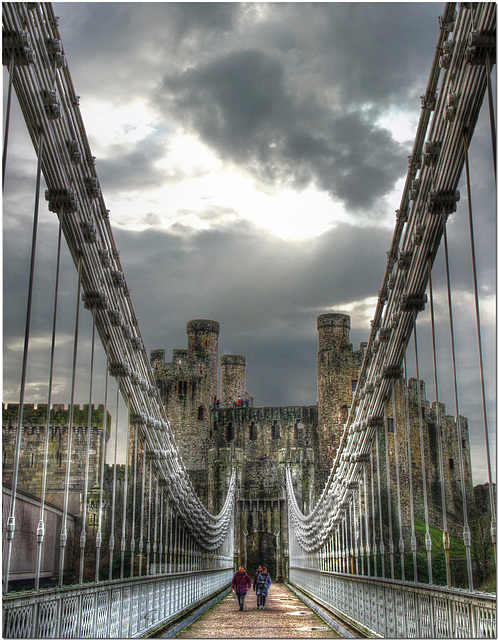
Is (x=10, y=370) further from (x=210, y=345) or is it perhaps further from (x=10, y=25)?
(x=210, y=345)

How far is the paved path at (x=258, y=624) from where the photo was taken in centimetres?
956

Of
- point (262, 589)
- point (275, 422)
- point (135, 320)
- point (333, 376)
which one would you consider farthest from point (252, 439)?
point (135, 320)

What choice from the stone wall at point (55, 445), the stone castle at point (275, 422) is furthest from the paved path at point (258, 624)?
the stone castle at point (275, 422)

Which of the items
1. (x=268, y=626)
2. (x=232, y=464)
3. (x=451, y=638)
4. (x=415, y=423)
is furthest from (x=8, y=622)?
(x=415, y=423)

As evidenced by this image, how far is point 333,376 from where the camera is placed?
4541cm

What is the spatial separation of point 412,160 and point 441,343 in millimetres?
2844

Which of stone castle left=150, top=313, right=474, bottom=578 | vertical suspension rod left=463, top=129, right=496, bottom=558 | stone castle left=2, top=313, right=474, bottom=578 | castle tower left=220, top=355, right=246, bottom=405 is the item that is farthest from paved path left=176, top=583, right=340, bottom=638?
castle tower left=220, top=355, right=246, bottom=405

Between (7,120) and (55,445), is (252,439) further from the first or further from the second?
(7,120)

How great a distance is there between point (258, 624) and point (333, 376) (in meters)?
34.6

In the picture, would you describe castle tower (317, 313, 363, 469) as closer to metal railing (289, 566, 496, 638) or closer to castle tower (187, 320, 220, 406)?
castle tower (187, 320, 220, 406)

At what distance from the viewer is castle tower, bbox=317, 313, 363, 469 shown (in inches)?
1762

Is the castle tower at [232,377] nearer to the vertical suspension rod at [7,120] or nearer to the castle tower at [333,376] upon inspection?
the castle tower at [333,376]

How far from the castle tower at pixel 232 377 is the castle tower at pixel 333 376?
8247 millimetres

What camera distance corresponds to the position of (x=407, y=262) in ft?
24.7
